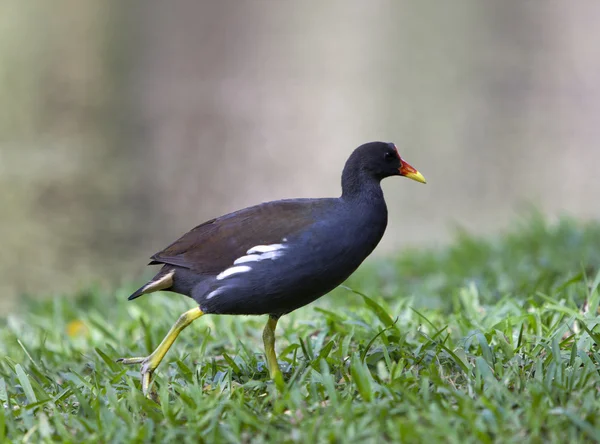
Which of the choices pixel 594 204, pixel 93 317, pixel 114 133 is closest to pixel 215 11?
pixel 114 133

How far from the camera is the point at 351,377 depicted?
336cm

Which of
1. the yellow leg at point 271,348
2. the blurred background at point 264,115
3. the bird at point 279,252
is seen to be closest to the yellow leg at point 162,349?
the bird at point 279,252

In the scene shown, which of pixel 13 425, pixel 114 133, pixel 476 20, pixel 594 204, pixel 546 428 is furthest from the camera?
pixel 476 20

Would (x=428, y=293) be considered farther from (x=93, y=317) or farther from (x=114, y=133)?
(x=114, y=133)

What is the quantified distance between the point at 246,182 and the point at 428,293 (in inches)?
326

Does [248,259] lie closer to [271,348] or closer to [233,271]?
[233,271]

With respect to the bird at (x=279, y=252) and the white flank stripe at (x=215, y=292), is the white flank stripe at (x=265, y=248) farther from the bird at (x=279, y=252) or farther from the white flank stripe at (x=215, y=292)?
the white flank stripe at (x=215, y=292)

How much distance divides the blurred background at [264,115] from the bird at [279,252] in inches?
195

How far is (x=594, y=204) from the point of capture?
39.3ft

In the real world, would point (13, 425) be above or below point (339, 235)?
below

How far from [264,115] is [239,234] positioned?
13.2 m

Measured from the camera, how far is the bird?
343cm

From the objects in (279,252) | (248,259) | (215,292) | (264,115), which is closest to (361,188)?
(279,252)

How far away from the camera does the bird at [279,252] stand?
3.43 m
